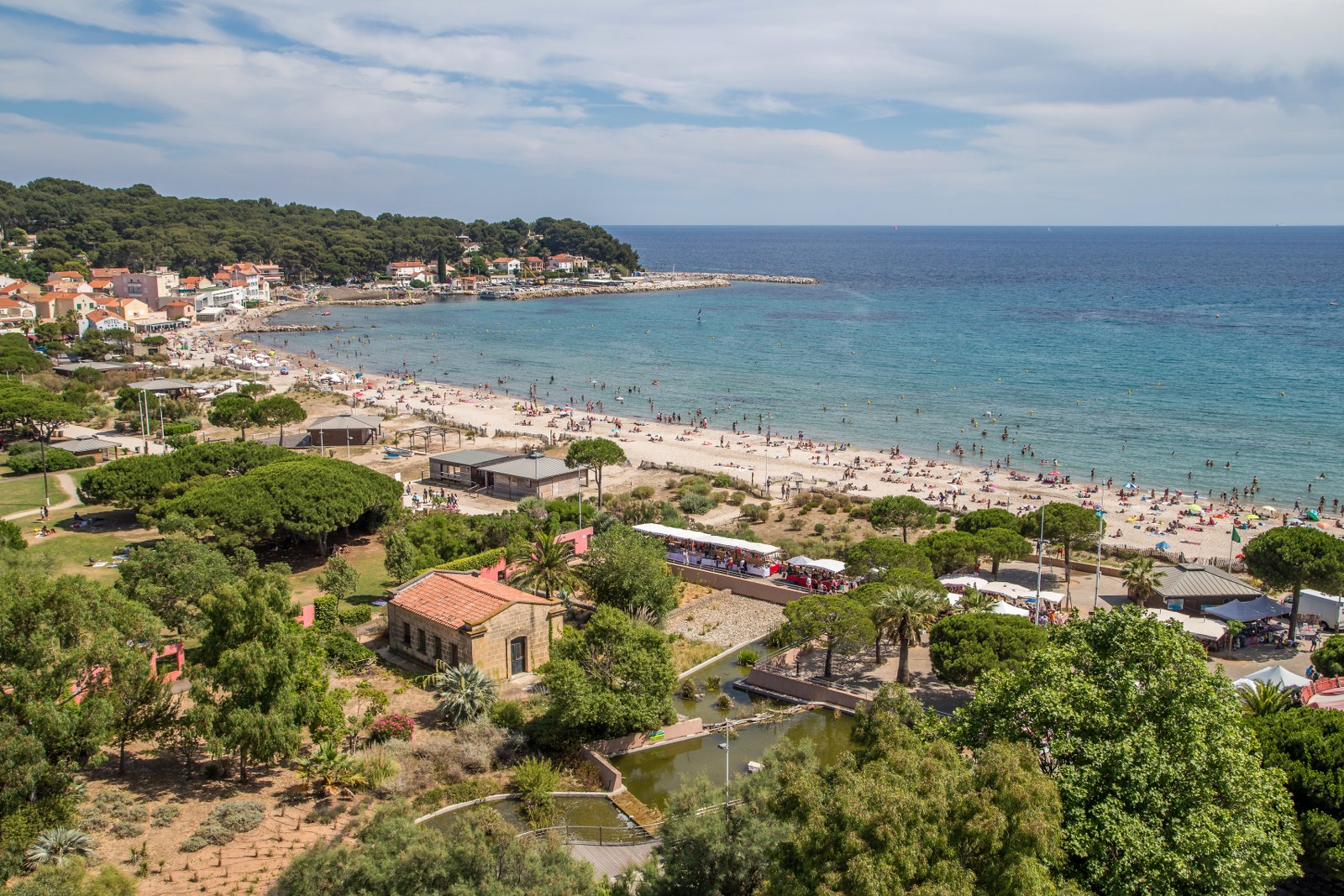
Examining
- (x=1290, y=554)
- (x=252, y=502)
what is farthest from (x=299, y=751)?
(x=1290, y=554)

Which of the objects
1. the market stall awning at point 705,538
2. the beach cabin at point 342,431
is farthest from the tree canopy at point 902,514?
the beach cabin at point 342,431

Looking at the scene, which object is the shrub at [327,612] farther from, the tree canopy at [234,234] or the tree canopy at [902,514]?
the tree canopy at [234,234]

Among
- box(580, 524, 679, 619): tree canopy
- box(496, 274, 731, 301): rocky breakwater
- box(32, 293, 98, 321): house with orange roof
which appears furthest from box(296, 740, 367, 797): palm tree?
box(496, 274, 731, 301): rocky breakwater

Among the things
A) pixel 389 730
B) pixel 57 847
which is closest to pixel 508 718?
pixel 389 730

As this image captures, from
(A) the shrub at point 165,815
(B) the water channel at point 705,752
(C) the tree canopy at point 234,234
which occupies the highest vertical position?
(C) the tree canopy at point 234,234

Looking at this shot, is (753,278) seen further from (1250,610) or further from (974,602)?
(974,602)

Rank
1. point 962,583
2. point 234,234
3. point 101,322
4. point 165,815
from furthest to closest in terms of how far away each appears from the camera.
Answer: point 234,234 → point 101,322 → point 962,583 → point 165,815
